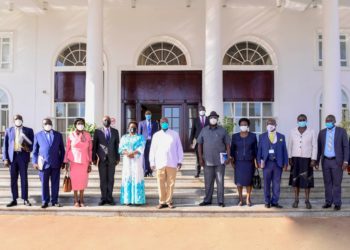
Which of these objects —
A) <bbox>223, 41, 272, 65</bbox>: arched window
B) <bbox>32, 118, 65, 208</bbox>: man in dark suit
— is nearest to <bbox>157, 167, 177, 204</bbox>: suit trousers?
<bbox>32, 118, 65, 208</bbox>: man in dark suit

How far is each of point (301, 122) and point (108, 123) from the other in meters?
3.71

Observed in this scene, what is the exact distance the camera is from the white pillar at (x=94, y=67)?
39.2 feet

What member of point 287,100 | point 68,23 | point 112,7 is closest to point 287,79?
point 287,100

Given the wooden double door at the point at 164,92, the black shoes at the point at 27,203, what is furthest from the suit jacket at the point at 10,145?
the wooden double door at the point at 164,92

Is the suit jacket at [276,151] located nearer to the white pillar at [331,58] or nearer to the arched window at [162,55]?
the white pillar at [331,58]

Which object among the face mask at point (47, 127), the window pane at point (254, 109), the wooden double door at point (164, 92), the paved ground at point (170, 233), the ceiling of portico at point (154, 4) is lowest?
the paved ground at point (170, 233)

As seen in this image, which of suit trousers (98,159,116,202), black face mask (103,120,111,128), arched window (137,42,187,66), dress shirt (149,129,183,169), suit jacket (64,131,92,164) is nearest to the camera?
dress shirt (149,129,183,169)

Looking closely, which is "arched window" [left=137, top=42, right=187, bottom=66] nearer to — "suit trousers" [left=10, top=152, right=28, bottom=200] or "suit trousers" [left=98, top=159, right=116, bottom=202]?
"suit trousers" [left=98, top=159, right=116, bottom=202]

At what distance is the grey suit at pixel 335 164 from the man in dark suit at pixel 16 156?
5598 mm

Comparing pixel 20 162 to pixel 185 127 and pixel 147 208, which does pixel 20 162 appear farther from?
pixel 185 127

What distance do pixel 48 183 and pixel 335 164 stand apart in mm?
5375

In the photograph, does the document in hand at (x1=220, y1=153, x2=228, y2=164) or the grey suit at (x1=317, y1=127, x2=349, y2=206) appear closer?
the grey suit at (x1=317, y1=127, x2=349, y2=206)

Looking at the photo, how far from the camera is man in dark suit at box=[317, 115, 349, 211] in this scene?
26.1 feet

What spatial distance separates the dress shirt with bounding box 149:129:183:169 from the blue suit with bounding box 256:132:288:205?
1558 millimetres
